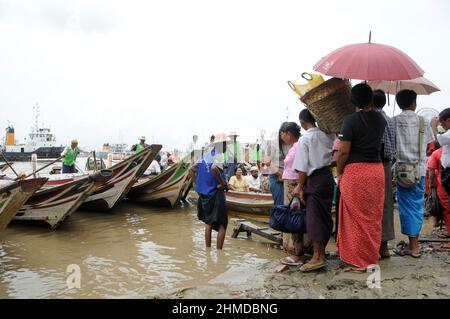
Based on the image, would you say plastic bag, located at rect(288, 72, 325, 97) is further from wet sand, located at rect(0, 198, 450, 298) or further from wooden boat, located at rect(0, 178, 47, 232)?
wooden boat, located at rect(0, 178, 47, 232)

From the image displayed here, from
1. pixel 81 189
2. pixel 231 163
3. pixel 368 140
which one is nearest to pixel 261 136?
pixel 231 163

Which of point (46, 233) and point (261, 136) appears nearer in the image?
point (46, 233)

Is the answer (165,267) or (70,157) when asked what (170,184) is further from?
(165,267)

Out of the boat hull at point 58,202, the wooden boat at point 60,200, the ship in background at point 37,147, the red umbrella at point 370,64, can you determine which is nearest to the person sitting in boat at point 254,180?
the wooden boat at point 60,200

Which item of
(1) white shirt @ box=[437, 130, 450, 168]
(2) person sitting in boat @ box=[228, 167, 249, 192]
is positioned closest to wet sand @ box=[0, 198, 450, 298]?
(1) white shirt @ box=[437, 130, 450, 168]

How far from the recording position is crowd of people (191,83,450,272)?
3285mm

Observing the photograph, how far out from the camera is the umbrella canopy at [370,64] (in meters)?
3.40

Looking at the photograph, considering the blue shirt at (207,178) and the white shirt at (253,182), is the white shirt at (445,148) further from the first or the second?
the white shirt at (253,182)

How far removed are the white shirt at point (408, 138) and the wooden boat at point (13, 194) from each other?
15.2 feet

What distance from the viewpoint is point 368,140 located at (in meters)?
3.27

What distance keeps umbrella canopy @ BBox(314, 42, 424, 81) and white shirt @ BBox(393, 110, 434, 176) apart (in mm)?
503
